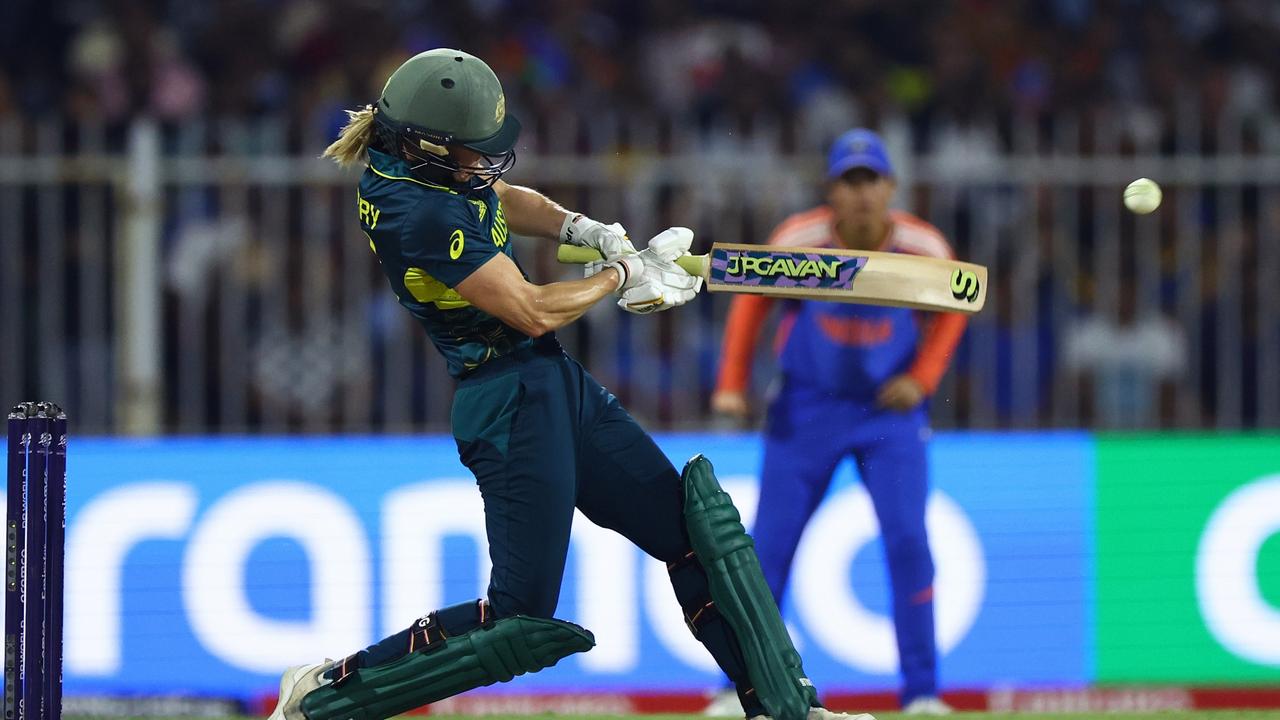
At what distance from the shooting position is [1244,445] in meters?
7.74

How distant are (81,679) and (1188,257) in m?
5.07

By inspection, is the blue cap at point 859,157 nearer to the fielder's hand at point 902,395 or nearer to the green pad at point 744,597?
the fielder's hand at point 902,395

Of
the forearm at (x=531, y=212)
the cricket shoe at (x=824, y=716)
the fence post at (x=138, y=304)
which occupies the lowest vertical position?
the cricket shoe at (x=824, y=716)

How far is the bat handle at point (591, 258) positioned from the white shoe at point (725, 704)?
2.03m

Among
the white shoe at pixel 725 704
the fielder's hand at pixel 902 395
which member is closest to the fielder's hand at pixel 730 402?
the fielder's hand at pixel 902 395

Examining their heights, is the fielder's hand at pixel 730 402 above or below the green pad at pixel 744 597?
above

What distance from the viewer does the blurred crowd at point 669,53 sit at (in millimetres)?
10492

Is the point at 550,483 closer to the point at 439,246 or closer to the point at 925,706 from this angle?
the point at 439,246

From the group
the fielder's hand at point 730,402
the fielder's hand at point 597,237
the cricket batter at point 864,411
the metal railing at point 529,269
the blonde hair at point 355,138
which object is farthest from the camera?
the metal railing at point 529,269

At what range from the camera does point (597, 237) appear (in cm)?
515

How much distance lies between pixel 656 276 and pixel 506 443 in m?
0.60

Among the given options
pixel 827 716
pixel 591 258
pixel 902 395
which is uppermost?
pixel 591 258

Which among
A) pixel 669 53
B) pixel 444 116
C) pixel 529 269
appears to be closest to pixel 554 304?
pixel 444 116

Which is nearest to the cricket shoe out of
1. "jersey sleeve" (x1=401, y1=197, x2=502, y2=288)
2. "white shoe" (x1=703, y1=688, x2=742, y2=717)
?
"jersey sleeve" (x1=401, y1=197, x2=502, y2=288)
